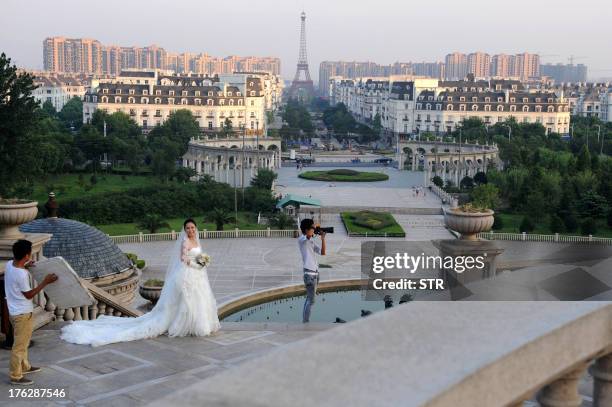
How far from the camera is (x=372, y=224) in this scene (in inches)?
1666

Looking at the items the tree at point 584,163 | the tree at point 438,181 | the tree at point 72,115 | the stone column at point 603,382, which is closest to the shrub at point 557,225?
the tree at point 584,163

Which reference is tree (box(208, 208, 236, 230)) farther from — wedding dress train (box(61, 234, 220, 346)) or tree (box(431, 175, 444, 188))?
wedding dress train (box(61, 234, 220, 346))

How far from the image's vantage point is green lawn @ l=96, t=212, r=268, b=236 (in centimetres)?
4134

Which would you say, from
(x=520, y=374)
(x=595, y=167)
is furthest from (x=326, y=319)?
(x=595, y=167)

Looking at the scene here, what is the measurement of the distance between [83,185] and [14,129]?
21.4 metres

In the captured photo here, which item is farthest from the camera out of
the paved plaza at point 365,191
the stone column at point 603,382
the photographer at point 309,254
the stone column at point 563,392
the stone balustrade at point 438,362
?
the paved plaza at point 365,191

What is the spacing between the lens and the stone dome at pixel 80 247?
1822cm

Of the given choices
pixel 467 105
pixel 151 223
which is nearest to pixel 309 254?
pixel 151 223

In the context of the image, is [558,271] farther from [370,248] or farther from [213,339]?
[370,248]

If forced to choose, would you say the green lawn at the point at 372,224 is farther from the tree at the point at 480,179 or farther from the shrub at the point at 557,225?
the tree at the point at 480,179

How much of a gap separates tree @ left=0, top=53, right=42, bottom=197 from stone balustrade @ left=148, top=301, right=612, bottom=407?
3448 centimetres

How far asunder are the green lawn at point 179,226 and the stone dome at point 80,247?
2115 cm

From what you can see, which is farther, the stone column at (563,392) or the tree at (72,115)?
the tree at (72,115)

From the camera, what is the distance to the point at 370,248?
121ft
